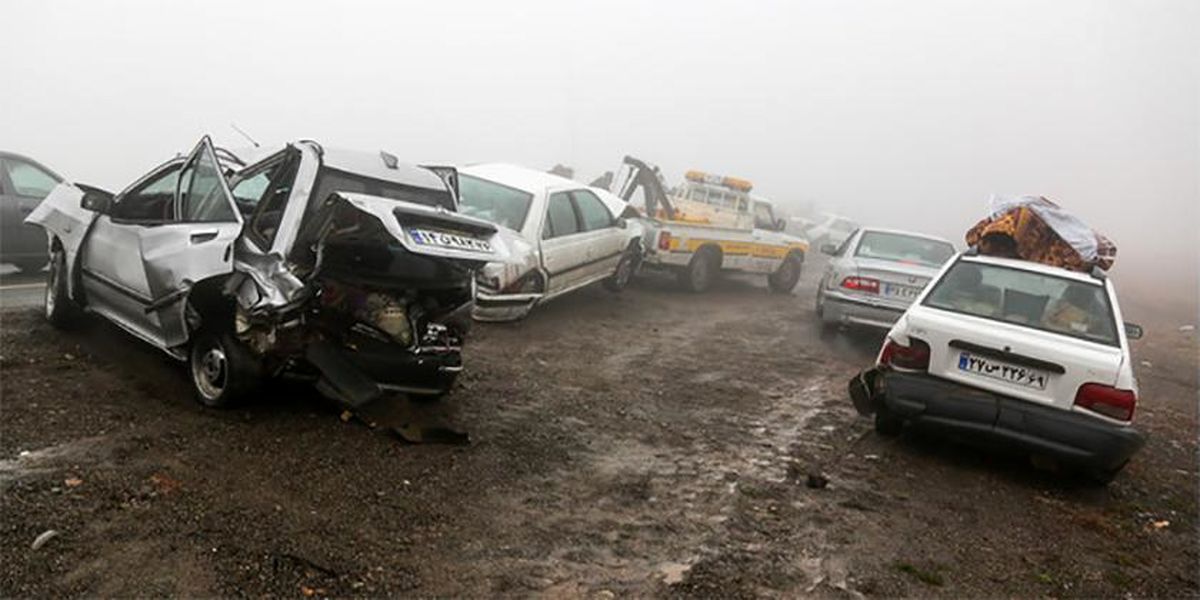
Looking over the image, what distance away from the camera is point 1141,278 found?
27.9m

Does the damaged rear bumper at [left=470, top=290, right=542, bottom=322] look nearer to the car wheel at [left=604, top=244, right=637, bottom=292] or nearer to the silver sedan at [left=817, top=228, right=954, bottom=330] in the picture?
the car wheel at [left=604, top=244, right=637, bottom=292]

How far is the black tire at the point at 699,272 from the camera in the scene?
13.3m

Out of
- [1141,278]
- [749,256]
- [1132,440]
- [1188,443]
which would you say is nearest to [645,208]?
[749,256]

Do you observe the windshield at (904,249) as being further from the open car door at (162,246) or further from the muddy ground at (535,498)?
the open car door at (162,246)

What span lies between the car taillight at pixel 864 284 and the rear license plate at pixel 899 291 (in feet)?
0.34

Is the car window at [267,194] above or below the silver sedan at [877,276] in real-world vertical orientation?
above

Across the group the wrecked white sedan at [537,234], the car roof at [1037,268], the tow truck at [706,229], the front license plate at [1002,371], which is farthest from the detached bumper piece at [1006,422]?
the tow truck at [706,229]

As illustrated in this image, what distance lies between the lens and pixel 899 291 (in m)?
9.73

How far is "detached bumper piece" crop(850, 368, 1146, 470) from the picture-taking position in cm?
509

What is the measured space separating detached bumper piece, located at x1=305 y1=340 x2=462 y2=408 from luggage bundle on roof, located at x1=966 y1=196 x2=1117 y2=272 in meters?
5.22

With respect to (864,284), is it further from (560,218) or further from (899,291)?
(560,218)

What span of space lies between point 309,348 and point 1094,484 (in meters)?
5.28

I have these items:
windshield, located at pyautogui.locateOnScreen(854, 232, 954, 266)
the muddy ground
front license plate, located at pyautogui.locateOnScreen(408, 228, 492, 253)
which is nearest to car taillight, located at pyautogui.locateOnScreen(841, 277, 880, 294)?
windshield, located at pyautogui.locateOnScreen(854, 232, 954, 266)

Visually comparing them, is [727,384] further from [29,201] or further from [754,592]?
[29,201]
